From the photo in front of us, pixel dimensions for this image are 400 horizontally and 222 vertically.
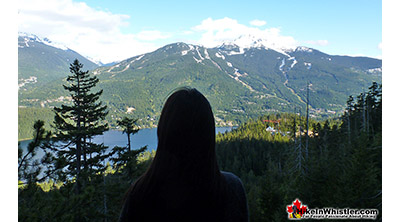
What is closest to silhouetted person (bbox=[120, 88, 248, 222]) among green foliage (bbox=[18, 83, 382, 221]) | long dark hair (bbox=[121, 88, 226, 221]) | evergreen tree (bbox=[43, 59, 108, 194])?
long dark hair (bbox=[121, 88, 226, 221])

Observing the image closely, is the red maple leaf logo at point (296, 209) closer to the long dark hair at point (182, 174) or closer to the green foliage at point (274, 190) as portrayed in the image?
the green foliage at point (274, 190)

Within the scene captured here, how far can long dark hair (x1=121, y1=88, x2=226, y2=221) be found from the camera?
1.34 m

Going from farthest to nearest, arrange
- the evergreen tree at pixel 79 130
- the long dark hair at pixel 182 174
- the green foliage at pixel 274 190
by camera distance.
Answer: the evergreen tree at pixel 79 130 → the green foliage at pixel 274 190 → the long dark hair at pixel 182 174

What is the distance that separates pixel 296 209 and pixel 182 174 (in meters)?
14.0

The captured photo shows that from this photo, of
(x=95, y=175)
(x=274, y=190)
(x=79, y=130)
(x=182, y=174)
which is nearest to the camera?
(x=182, y=174)

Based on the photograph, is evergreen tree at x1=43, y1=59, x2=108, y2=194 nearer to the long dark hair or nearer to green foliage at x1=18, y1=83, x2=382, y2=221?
green foliage at x1=18, y1=83, x2=382, y2=221

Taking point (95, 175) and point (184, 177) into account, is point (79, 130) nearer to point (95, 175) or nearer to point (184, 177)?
point (95, 175)

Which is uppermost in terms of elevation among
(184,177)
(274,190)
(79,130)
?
(184,177)

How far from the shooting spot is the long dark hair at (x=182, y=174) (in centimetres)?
134

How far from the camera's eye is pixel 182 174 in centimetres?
135

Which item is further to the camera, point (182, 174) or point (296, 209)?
point (296, 209)

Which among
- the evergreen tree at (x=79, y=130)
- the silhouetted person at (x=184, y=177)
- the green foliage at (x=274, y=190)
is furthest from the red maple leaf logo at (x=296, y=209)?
the silhouetted person at (x=184, y=177)

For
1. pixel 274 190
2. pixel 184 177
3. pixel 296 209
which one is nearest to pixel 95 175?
pixel 296 209
